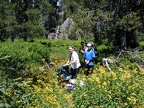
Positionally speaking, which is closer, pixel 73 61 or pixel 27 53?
pixel 73 61

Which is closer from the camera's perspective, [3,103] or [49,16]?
[3,103]

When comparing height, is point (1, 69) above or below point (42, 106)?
above

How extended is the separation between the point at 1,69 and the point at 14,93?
24.1 inches

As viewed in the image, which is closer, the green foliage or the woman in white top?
the woman in white top

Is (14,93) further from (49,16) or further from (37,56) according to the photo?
(49,16)

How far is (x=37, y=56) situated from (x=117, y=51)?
18.0ft

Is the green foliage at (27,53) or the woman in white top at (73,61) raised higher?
the woman in white top at (73,61)

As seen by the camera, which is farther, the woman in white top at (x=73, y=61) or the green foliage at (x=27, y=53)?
the green foliage at (x=27, y=53)

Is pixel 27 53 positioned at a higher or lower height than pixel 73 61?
lower

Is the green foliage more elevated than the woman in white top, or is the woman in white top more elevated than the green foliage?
the woman in white top

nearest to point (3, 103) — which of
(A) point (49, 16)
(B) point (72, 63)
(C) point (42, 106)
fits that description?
(C) point (42, 106)

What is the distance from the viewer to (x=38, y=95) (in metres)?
6.43

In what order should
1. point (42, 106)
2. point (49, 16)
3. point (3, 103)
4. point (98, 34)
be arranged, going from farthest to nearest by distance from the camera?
point (49, 16)
point (98, 34)
point (42, 106)
point (3, 103)

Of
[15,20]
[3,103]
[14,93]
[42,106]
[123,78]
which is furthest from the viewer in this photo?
[15,20]
